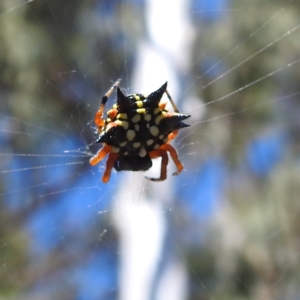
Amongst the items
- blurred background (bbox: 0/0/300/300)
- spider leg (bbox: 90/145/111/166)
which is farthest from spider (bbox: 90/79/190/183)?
blurred background (bbox: 0/0/300/300)

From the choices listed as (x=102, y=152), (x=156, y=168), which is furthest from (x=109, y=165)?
(x=156, y=168)

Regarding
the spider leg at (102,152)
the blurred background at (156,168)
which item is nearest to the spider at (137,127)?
the spider leg at (102,152)

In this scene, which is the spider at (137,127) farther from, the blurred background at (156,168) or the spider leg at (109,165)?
the blurred background at (156,168)

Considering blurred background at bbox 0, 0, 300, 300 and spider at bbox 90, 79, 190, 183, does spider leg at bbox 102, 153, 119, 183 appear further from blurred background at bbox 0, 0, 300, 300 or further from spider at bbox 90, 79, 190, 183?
blurred background at bbox 0, 0, 300, 300

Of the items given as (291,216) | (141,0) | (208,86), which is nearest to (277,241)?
(291,216)

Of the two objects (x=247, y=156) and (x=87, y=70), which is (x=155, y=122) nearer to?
(x=87, y=70)

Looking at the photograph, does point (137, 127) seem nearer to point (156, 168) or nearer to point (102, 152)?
point (102, 152)
